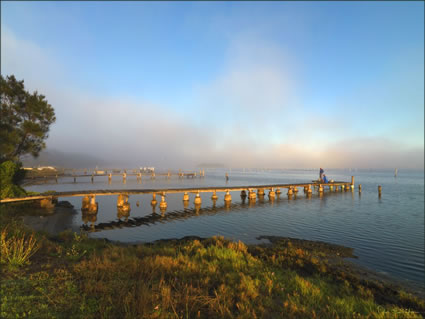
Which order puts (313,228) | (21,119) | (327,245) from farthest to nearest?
(21,119) < (313,228) < (327,245)

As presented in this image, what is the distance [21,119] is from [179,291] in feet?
94.6

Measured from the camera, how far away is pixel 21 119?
2314cm

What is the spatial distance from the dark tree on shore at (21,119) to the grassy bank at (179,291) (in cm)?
1982

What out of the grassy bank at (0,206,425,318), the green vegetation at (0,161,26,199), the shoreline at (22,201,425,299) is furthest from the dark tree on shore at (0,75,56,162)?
the grassy bank at (0,206,425,318)

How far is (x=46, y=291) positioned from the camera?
510 cm

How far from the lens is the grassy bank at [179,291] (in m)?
4.54

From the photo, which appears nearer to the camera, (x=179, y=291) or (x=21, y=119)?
(x=179, y=291)

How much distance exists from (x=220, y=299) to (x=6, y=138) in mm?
26688

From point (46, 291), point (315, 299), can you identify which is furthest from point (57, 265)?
point (315, 299)

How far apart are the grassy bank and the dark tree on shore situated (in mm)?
19817

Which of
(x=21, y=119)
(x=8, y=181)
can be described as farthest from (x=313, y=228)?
(x=21, y=119)

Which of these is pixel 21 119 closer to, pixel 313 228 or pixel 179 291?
pixel 179 291

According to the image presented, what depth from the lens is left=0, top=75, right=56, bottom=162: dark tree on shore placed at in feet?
70.7

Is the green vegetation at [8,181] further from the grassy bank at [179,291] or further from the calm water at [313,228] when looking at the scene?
the grassy bank at [179,291]
